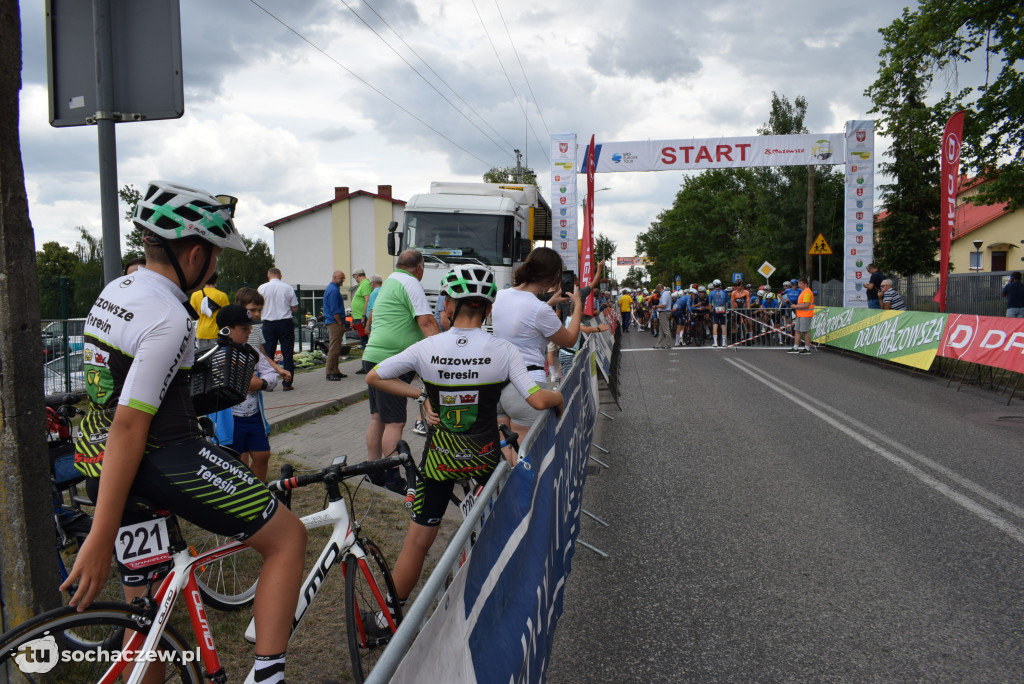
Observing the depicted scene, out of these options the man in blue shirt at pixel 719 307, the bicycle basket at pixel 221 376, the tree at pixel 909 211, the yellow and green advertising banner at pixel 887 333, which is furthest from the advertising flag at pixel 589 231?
the tree at pixel 909 211

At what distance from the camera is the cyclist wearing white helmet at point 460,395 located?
12.0 ft

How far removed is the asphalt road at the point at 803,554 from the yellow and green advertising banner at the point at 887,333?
4.55m

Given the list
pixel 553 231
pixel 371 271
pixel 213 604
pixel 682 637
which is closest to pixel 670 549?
pixel 682 637

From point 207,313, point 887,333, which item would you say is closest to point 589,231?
point 207,313

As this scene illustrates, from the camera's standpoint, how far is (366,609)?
331 centimetres

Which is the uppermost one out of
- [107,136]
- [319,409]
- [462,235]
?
[462,235]

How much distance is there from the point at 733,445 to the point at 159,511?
7008mm

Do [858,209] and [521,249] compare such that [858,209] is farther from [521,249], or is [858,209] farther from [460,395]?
[460,395]

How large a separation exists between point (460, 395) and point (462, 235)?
13.6 meters

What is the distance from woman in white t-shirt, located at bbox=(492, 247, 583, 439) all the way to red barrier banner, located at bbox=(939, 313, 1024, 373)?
8854 mm

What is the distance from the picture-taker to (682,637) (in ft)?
12.8

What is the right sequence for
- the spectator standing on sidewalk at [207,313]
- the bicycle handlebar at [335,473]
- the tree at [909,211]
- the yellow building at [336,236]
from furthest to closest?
the yellow building at [336,236], the tree at [909,211], the spectator standing on sidewalk at [207,313], the bicycle handlebar at [335,473]

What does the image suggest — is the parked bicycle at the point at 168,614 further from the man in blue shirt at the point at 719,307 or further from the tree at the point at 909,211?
the tree at the point at 909,211

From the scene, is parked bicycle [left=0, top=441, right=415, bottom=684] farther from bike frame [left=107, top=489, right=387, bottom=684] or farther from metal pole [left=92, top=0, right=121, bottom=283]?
metal pole [left=92, top=0, right=121, bottom=283]
